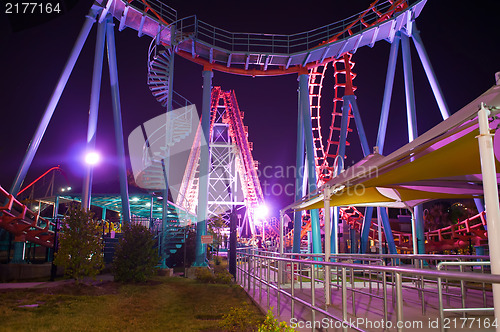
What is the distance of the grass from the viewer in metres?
6.81

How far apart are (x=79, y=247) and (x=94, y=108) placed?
6.49 meters

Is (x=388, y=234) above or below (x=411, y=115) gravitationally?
below

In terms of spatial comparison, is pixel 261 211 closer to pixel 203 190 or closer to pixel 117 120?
pixel 203 190

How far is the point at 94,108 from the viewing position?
49.0 ft

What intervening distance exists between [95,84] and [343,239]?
2634cm

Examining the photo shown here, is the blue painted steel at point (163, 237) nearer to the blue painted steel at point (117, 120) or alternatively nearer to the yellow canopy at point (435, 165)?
the blue painted steel at point (117, 120)

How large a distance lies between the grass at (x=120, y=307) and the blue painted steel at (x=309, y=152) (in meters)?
4.25

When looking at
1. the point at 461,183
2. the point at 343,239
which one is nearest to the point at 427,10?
the point at 343,239

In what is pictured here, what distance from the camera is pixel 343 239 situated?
34.1m

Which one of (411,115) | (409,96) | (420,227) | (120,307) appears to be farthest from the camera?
(409,96)

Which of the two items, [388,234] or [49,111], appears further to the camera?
[388,234]

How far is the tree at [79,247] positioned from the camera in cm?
1052

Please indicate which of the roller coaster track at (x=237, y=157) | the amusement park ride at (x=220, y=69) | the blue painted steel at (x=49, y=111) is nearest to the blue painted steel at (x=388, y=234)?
the amusement park ride at (x=220, y=69)

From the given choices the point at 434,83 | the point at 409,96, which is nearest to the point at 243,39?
the point at 409,96
